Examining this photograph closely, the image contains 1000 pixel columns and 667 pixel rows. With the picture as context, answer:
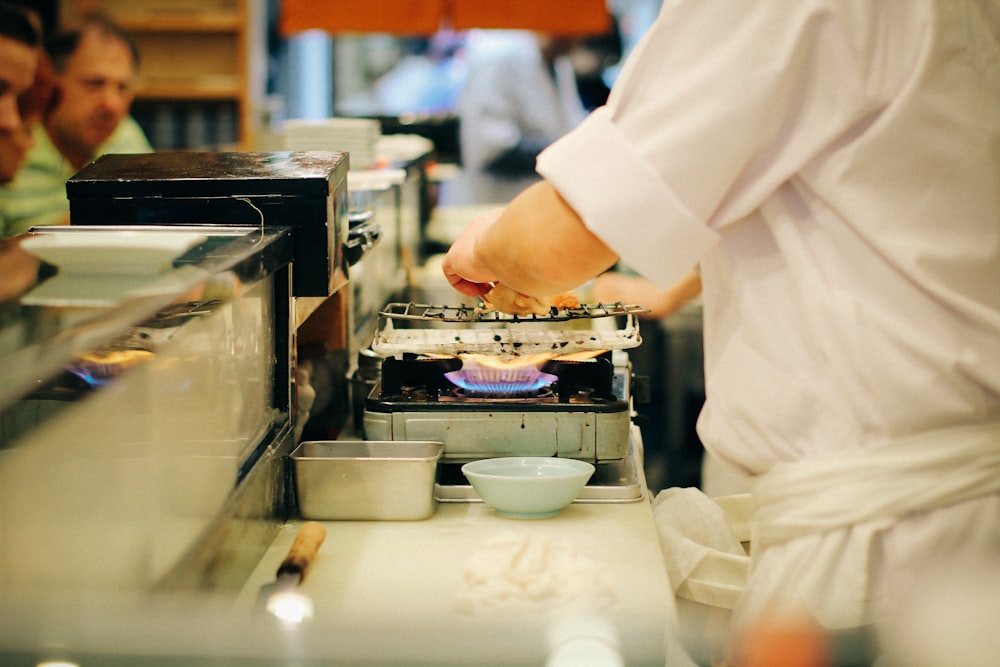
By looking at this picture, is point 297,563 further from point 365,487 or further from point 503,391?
point 503,391

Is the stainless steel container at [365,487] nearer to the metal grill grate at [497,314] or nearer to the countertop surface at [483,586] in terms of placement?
the countertop surface at [483,586]

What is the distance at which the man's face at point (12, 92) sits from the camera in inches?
129

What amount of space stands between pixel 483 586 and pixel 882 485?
1.56 feet

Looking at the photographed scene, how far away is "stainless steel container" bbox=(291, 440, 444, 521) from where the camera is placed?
156 centimetres

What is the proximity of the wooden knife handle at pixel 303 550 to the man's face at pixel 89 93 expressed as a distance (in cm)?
319

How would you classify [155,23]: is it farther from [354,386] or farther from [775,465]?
[775,465]

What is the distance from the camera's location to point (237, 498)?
1.31 m

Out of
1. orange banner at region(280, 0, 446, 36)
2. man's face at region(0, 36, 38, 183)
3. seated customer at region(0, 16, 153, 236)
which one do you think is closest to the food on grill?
man's face at region(0, 36, 38, 183)

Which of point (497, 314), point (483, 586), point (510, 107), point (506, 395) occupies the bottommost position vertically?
point (483, 586)

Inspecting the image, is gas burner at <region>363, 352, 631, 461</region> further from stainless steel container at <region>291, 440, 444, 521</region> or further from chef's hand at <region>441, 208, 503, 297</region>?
chef's hand at <region>441, 208, 503, 297</region>

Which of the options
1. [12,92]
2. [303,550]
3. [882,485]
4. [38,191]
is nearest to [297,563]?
[303,550]

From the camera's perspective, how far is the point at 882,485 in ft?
3.82

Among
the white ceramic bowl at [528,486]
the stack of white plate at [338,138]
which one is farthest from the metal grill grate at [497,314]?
the stack of white plate at [338,138]

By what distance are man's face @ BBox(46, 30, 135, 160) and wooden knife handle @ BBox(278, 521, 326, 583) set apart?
3194 mm
